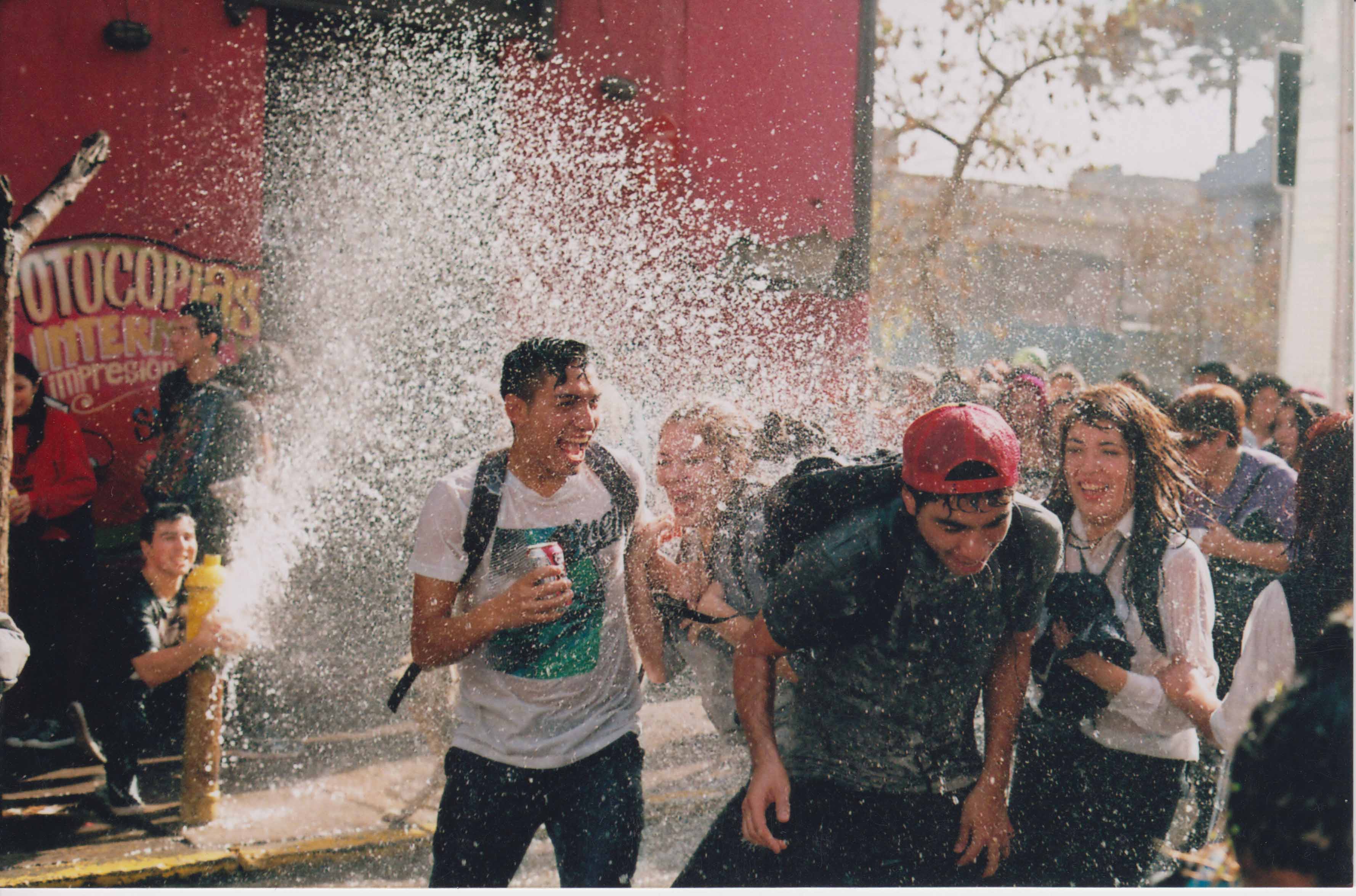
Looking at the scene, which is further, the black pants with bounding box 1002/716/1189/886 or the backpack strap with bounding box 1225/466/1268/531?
the backpack strap with bounding box 1225/466/1268/531

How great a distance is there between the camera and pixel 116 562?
546 cm

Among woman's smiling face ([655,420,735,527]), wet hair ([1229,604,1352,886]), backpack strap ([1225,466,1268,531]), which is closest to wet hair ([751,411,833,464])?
woman's smiling face ([655,420,735,527])

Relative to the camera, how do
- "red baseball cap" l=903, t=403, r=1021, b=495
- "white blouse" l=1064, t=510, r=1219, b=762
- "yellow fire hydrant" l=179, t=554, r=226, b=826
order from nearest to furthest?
"red baseball cap" l=903, t=403, r=1021, b=495, "white blouse" l=1064, t=510, r=1219, b=762, "yellow fire hydrant" l=179, t=554, r=226, b=826

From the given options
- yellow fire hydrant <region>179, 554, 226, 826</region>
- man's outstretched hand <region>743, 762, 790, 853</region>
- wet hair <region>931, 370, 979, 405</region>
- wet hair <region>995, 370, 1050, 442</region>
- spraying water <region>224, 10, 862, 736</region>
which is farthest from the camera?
spraying water <region>224, 10, 862, 736</region>

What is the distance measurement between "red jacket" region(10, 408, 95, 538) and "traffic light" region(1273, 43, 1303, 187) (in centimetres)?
597

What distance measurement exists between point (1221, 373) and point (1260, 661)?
3.90m

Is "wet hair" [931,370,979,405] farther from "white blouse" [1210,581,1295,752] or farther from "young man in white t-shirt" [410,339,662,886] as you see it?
"young man in white t-shirt" [410,339,662,886]

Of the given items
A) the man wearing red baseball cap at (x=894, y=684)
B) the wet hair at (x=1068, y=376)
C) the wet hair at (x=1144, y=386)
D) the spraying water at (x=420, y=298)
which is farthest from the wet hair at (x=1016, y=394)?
the man wearing red baseball cap at (x=894, y=684)

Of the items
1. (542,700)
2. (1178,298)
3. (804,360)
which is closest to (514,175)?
(804,360)

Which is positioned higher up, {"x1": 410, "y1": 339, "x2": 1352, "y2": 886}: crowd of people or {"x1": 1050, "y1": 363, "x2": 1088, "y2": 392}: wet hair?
{"x1": 1050, "y1": 363, "x2": 1088, "y2": 392}: wet hair

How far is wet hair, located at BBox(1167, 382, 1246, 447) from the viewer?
14.9ft

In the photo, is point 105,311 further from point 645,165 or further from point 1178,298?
point 1178,298

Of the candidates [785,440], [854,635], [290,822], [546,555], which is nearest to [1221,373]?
[785,440]

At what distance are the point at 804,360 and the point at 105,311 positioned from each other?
4063 mm
